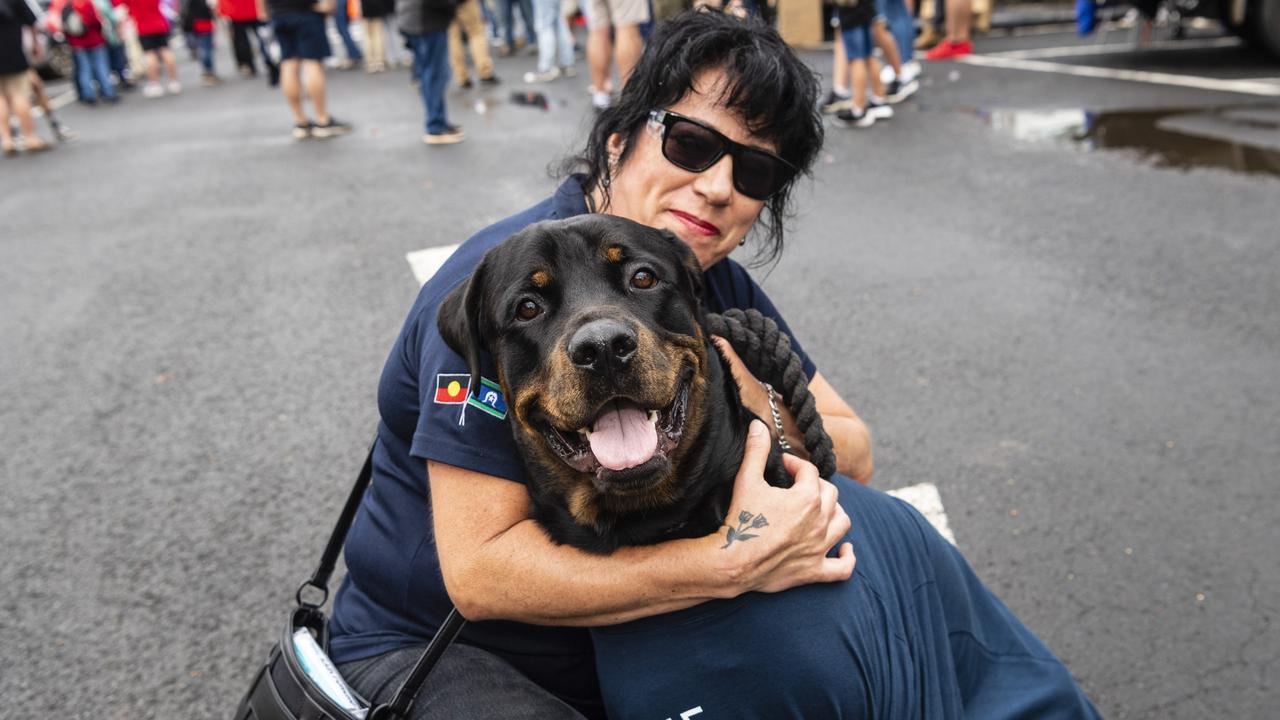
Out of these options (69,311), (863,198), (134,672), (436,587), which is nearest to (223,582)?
(134,672)

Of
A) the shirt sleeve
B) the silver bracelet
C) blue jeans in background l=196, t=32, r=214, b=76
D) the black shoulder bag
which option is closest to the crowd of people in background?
blue jeans in background l=196, t=32, r=214, b=76

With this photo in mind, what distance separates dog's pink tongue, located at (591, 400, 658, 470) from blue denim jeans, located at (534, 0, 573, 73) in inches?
473

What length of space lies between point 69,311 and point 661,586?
17.9ft

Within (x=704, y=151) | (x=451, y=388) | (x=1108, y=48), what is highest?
(x=704, y=151)

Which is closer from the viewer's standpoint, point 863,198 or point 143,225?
point 863,198

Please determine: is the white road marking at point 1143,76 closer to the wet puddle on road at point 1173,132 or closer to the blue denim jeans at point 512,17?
the wet puddle on road at point 1173,132

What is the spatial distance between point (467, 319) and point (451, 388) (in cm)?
14

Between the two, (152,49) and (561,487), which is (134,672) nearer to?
(561,487)

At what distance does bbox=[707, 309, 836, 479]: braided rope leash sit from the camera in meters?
2.31

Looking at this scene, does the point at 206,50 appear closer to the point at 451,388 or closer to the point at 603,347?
the point at 451,388

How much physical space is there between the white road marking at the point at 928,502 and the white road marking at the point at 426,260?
3.24 metres

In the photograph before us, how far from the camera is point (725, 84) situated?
8.39ft

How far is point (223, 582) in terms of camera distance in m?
3.46

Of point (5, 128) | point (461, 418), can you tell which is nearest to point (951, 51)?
point (5, 128)
